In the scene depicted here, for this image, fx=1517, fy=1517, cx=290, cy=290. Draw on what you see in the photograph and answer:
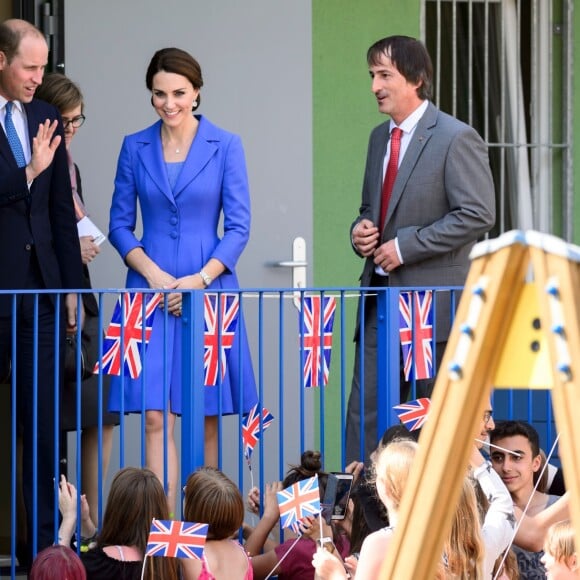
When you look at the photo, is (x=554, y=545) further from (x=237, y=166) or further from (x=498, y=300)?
(x=237, y=166)

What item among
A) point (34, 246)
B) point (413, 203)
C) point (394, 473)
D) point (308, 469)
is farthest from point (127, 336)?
point (394, 473)

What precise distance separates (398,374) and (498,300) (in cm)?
330

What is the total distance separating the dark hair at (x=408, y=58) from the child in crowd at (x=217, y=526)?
85.6 inches

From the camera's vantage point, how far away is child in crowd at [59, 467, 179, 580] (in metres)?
5.19

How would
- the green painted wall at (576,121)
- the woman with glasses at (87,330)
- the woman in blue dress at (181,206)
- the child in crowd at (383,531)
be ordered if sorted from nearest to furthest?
the child in crowd at (383,531), the woman in blue dress at (181,206), the woman with glasses at (87,330), the green painted wall at (576,121)

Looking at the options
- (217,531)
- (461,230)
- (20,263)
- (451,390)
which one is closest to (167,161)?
(20,263)

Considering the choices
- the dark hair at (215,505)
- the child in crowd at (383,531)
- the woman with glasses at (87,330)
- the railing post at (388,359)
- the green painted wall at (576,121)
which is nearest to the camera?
the child in crowd at (383,531)

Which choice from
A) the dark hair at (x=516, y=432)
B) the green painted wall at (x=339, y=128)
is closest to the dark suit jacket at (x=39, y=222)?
the dark hair at (x=516, y=432)

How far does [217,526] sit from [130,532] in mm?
311

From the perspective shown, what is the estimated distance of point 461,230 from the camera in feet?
21.0

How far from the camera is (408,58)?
6578 mm

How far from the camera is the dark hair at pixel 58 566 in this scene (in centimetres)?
493

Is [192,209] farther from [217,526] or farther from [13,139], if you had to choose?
[217,526]

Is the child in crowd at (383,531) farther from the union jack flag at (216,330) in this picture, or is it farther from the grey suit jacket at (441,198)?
the grey suit jacket at (441,198)
